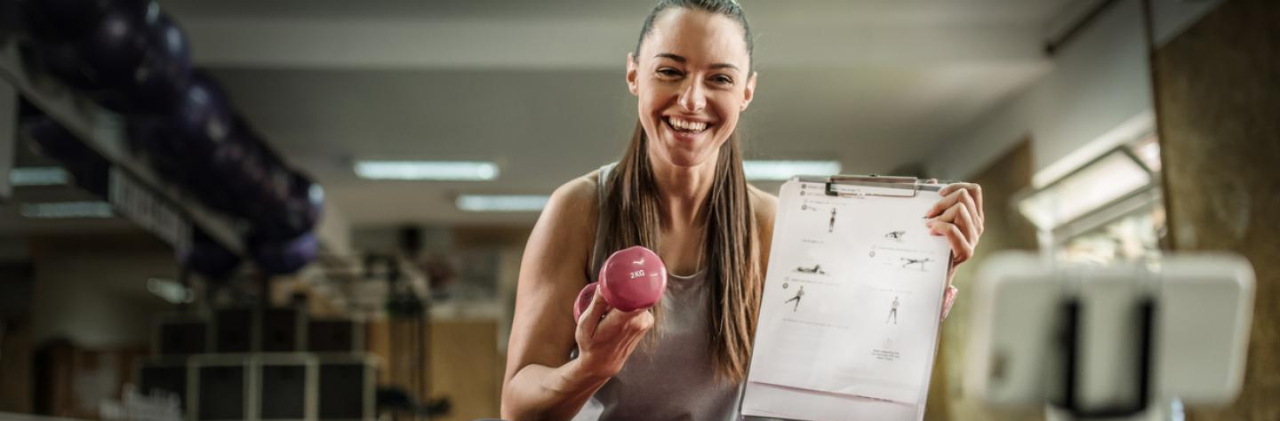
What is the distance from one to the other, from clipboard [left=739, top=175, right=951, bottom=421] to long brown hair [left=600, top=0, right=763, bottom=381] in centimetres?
7

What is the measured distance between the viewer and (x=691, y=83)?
1.30 m

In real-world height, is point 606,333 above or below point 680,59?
below

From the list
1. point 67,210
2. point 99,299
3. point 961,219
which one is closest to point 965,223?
point 961,219

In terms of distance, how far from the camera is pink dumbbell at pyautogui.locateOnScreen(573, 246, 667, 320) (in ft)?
3.43

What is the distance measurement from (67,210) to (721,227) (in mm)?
→ 5863

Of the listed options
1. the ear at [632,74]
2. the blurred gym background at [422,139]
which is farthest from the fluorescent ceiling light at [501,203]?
the ear at [632,74]

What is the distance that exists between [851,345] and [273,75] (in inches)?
228

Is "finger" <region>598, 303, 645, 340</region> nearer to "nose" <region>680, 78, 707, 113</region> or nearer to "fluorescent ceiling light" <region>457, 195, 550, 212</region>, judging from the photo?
"nose" <region>680, 78, 707, 113</region>

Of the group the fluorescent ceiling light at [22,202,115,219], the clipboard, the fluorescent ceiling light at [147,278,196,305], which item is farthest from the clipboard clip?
the fluorescent ceiling light at [147,278,196,305]

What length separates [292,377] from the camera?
8.34 m

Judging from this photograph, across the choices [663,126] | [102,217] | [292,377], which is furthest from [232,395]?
[663,126]

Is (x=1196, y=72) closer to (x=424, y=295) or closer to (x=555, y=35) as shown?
(x=555, y=35)

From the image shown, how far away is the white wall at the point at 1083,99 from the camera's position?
18.0ft

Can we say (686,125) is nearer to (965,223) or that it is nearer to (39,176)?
(965,223)
